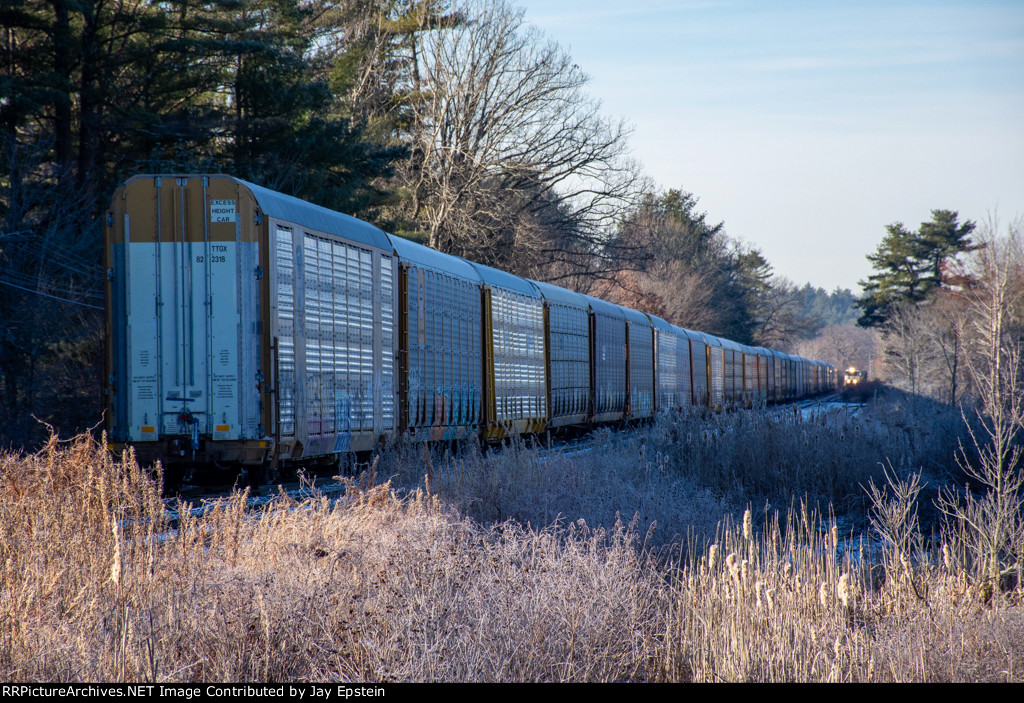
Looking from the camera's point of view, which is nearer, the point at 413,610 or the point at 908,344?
the point at 413,610

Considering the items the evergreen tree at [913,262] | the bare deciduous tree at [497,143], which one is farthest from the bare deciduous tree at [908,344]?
the bare deciduous tree at [497,143]

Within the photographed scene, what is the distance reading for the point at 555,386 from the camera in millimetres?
18766

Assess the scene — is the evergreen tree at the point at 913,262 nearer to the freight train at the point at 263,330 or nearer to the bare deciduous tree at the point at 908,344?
the bare deciduous tree at the point at 908,344

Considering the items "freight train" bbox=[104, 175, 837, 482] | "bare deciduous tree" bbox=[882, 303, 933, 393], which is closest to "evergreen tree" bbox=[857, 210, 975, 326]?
"bare deciduous tree" bbox=[882, 303, 933, 393]

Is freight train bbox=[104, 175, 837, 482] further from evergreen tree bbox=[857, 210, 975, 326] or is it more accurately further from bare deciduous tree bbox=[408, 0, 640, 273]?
evergreen tree bbox=[857, 210, 975, 326]

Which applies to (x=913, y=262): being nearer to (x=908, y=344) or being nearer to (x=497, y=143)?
(x=908, y=344)

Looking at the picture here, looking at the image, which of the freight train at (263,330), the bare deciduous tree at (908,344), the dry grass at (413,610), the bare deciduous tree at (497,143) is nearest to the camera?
the dry grass at (413,610)

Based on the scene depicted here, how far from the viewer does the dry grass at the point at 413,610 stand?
14.8ft

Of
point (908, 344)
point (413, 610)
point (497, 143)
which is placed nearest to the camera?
point (413, 610)

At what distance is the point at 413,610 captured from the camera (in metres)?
4.99

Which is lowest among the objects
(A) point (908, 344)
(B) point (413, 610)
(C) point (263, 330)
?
(B) point (413, 610)

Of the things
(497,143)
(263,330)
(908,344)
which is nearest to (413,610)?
(263,330)
